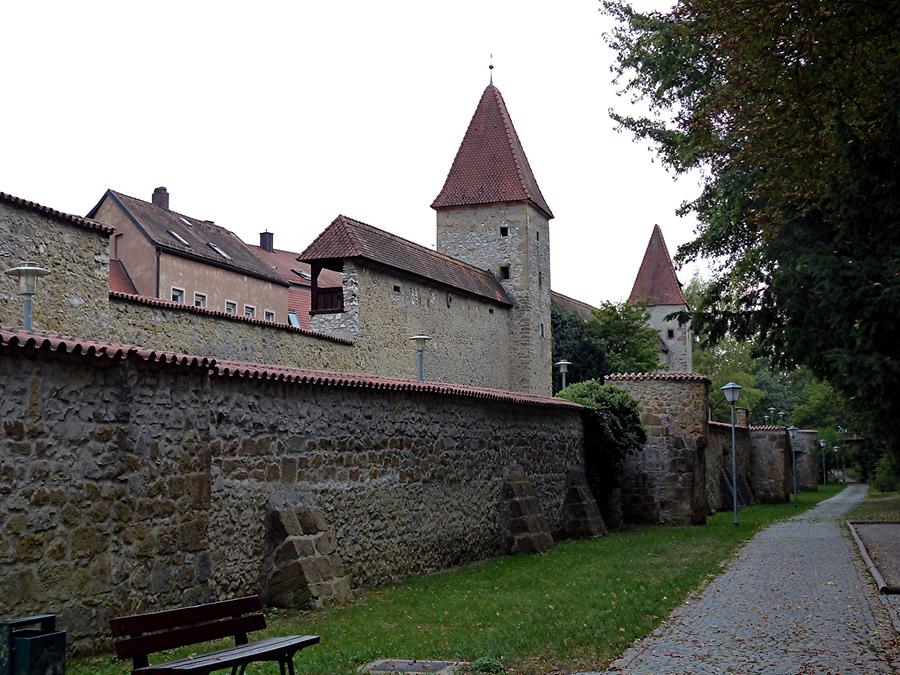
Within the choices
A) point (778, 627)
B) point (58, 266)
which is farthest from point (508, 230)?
point (778, 627)

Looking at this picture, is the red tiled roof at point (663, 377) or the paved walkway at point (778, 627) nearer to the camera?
the paved walkway at point (778, 627)

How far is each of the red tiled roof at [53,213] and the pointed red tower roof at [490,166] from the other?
27.0m

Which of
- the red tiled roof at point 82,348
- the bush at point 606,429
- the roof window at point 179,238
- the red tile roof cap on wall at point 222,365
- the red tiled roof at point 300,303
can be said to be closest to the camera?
the red tiled roof at point 82,348

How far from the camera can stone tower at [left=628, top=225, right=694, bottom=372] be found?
72.1 m

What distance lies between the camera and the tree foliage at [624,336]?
52.5 metres

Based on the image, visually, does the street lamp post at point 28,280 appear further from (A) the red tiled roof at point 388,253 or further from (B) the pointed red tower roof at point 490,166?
(B) the pointed red tower roof at point 490,166

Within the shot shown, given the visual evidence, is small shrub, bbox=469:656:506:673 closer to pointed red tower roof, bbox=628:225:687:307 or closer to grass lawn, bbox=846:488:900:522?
grass lawn, bbox=846:488:900:522

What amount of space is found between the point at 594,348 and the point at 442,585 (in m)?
39.9

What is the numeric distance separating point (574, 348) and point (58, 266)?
114ft

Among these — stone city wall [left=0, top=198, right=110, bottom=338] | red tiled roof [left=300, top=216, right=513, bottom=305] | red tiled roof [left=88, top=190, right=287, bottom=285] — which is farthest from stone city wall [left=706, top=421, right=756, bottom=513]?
stone city wall [left=0, top=198, right=110, bottom=338]

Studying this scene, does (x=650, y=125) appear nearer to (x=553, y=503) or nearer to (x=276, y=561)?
(x=553, y=503)

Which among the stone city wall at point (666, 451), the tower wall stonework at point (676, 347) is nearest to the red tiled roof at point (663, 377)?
the stone city wall at point (666, 451)

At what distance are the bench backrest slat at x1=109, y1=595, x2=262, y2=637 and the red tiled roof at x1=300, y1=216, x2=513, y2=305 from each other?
2401cm

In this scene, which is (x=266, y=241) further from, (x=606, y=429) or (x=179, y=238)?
(x=606, y=429)
